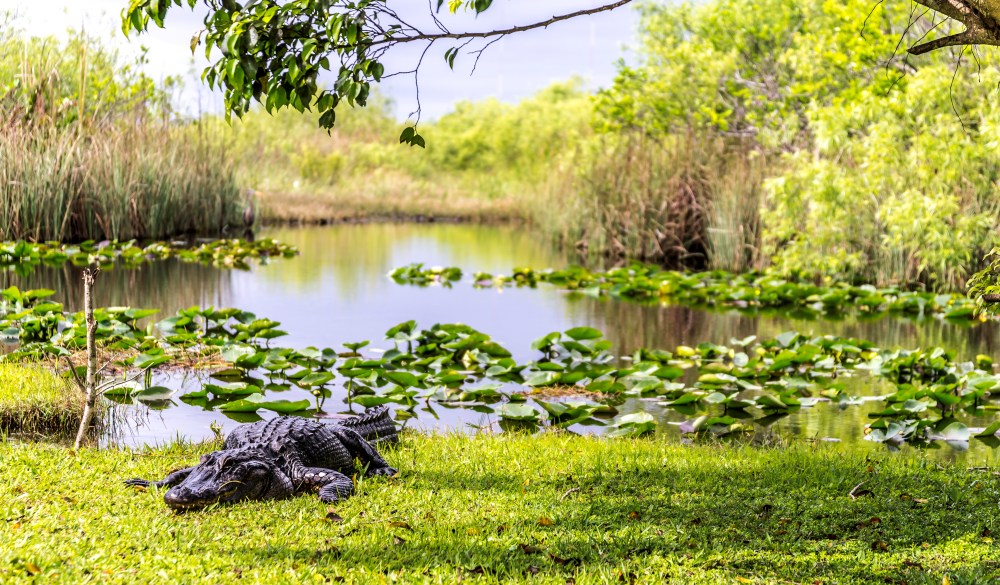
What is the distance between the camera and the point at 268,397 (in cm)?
643

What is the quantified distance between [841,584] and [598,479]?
4.45 feet

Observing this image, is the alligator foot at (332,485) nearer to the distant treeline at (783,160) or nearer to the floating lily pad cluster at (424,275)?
the distant treeline at (783,160)

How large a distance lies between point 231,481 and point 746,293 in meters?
8.70

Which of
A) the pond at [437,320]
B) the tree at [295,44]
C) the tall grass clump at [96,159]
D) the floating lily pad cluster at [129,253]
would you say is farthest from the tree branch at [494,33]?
the tall grass clump at [96,159]

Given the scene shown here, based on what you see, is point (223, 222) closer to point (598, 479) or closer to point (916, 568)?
point (598, 479)

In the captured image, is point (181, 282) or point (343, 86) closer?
point (343, 86)

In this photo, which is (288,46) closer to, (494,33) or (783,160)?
(494,33)

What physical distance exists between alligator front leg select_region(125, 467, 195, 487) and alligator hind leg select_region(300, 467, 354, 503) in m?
0.47

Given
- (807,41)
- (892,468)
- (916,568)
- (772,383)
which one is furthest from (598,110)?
(916,568)

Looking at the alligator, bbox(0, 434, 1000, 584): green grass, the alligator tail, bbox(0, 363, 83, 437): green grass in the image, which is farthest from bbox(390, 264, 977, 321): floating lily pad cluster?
the alligator

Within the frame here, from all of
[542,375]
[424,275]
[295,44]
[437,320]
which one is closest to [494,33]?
[295,44]

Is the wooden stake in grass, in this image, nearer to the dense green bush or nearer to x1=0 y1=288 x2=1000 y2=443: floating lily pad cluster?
x1=0 y1=288 x2=1000 y2=443: floating lily pad cluster

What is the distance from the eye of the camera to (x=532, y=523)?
12.3ft

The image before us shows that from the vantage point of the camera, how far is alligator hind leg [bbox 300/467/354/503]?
3.94 meters
